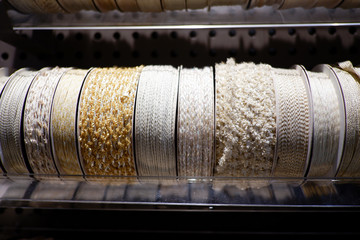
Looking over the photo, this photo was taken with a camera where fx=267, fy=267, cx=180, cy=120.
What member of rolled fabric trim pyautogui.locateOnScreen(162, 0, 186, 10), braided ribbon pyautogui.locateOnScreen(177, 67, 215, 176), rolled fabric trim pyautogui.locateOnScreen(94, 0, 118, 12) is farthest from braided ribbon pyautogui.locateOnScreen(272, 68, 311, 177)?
rolled fabric trim pyautogui.locateOnScreen(94, 0, 118, 12)

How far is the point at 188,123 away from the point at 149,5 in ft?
0.86

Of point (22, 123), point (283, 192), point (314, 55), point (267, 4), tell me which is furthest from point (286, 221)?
point (22, 123)

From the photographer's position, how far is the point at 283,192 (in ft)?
1.62

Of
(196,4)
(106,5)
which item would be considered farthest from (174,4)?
(106,5)

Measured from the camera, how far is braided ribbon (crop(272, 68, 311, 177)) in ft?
1.60

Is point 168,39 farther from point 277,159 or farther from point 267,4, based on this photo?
point 277,159

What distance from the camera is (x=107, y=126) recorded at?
51 centimetres

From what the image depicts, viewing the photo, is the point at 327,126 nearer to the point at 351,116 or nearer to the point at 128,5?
the point at 351,116

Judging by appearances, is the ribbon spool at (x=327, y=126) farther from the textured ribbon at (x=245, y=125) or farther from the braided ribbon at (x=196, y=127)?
the braided ribbon at (x=196, y=127)

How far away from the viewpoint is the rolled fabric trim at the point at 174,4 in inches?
21.3

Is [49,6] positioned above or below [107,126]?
above

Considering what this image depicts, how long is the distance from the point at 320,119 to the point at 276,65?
26 cm

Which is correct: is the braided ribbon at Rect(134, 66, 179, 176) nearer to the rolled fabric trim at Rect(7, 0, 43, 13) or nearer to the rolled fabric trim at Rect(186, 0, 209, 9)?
the rolled fabric trim at Rect(186, 0, 209, 9)

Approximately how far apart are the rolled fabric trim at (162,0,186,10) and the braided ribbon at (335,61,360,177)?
0.34 meters
